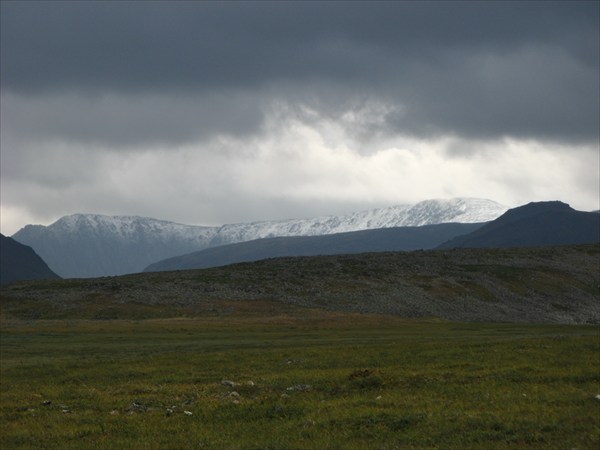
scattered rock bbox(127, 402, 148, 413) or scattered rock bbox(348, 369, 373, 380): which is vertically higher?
scattered rock bbox(348, 369, 373, 380)

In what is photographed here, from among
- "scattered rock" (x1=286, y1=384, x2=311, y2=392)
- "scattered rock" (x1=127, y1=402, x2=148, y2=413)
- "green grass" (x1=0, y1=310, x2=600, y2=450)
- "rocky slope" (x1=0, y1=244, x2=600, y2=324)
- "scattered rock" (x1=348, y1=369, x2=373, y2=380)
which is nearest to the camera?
"green grass" (x1=0, y1=310, x2=600, y2=450)

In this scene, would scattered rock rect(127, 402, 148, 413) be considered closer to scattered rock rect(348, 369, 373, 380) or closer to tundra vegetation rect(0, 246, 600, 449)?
tundra vegetation rect(0, 246, 600, 449)

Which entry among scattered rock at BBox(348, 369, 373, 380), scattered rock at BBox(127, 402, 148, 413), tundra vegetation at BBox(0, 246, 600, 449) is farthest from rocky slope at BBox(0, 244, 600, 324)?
scattered rock at BBox(127, 402, 148, 413)

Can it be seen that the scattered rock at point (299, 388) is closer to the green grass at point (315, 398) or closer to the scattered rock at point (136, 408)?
the green grass at point (315, 398)

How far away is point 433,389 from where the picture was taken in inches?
1241

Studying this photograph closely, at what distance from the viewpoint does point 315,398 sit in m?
30.7

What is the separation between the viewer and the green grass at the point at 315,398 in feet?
77.9

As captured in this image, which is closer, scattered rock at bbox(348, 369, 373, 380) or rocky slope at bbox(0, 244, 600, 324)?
scattered rock at bbox(348, 369, 373, 380)

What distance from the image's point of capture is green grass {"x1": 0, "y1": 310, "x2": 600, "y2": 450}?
2375 centimetres

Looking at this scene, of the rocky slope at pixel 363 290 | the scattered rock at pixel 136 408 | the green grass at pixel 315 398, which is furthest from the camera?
the rocky slope at pixel 363 290

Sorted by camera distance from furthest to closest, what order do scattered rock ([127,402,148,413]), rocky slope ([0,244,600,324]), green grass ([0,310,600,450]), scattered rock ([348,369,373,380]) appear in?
rocky slope ([0,244,600,324]) < scattered rock ([348,369,373,380]) < scattered rock ([127,402,148,413]) < green grass ([0,310,600,450])

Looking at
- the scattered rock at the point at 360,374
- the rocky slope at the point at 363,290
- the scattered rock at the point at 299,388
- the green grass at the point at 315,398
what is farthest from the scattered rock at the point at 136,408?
the rocky slope at the point at 363,290

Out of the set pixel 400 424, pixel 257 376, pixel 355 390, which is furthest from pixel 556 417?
pixel 257 376

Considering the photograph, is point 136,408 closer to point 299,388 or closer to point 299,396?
point 299,396
